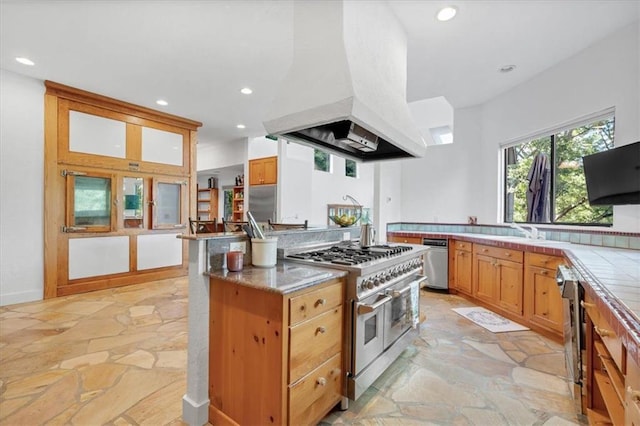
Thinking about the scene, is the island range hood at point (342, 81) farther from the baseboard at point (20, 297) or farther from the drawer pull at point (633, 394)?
the baseboard at point (20, 297)

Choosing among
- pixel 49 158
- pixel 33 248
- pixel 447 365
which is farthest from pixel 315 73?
pixel 33 248

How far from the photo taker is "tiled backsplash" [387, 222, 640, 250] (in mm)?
2689

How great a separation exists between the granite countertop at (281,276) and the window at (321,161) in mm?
5121

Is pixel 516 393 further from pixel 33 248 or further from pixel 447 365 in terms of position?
pixel 33 248

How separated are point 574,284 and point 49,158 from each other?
19.1ft

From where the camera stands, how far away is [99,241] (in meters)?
4.38

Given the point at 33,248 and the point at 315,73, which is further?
the point at 33,248

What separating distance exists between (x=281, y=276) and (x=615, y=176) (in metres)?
2.76

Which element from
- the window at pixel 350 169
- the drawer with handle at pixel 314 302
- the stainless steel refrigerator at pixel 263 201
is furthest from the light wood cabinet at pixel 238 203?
the drawer with handle at pixel 314 302

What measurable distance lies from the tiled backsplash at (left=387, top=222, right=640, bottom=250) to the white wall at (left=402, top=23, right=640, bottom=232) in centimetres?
11

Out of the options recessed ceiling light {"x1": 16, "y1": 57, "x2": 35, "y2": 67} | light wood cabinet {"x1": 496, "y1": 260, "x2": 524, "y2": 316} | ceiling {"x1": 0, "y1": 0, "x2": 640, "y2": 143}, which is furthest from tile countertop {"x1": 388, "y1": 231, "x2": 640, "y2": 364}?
recessed ceiling light {"x1": 16, "y1": 57, "x2": 35, "y2": 67}

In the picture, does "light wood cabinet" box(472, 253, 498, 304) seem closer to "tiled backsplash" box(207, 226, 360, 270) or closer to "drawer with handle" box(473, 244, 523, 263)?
"drawer with handle" box(473, 244, 523, 263)

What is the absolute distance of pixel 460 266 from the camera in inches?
164

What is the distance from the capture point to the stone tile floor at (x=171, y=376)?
1.75m
